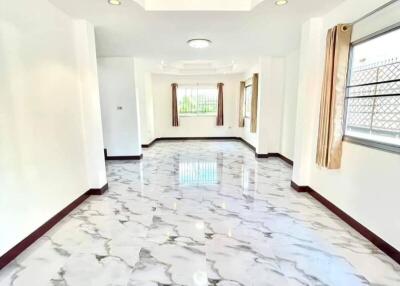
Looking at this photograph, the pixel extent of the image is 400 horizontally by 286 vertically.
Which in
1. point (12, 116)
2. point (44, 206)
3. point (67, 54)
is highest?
point (67, 54)

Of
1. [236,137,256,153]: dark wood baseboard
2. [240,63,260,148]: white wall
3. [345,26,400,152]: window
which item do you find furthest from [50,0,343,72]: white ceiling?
[236,137,256,153]: dark wood baseboard

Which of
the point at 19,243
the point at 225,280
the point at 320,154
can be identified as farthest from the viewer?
the point at 320,154

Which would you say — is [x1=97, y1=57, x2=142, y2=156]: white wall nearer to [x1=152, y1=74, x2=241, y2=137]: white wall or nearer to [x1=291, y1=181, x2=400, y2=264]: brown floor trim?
[x1=152, y1=74, x2=241, y2=137]: white wall

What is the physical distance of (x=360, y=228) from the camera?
2.25 metres

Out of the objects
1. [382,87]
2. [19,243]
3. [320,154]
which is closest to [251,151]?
[320,154]

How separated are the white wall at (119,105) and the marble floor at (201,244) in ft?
6.30

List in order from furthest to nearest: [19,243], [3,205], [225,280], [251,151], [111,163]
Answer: [251,151]
[111,163]
[19,243]
[3,205]
[225,280]

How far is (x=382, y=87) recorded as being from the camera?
205cm

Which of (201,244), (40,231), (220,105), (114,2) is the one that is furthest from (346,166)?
(220,105)

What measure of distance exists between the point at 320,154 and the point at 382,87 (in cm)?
97

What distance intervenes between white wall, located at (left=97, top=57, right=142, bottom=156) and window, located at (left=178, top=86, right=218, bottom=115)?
10.3 feet

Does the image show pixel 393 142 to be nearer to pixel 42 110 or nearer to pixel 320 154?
pixel 320 154

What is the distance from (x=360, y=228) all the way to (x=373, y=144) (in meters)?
0.84

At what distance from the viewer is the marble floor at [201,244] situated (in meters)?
1.70
